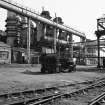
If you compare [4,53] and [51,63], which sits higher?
[4,53]

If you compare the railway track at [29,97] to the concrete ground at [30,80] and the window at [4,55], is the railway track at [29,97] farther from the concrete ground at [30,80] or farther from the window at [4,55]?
the window at [4,55]

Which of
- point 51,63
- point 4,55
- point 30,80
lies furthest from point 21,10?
point 30,80

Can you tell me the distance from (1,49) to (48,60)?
12.1 metres

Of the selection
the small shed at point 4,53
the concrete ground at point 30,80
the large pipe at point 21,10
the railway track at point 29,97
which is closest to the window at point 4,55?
the small shed at point 4,53

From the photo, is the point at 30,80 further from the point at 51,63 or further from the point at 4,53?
the point at 4,53

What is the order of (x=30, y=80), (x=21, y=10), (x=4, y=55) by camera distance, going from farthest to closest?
(x=4, y=55), (x=21, y=10), (x=30, y=80)

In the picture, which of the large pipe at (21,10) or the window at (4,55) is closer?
the large pipe at (21,10)

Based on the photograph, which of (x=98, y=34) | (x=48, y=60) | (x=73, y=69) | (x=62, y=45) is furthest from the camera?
(x=62, y=45)

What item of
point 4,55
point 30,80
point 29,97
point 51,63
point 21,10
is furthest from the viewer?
point 4,55

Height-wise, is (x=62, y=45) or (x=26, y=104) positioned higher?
(x=62, y=45)

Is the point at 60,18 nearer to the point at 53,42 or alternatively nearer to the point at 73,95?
the point at 53,42

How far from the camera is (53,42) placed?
1453 inches

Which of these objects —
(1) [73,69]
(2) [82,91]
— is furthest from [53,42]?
(2) [82,91]

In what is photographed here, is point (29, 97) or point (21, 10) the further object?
point (21, 10)
